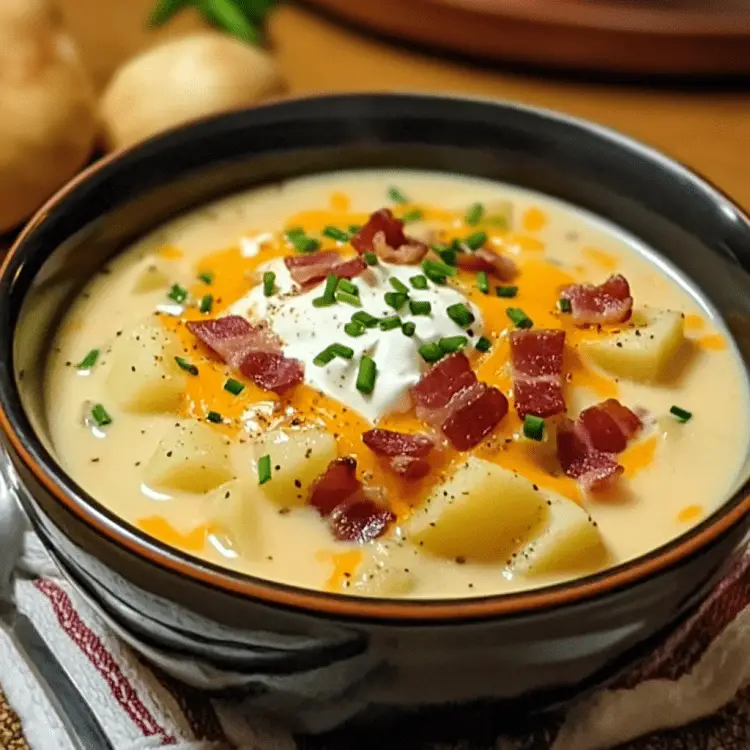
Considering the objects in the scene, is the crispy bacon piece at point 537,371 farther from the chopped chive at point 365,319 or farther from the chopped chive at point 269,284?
the chopped chive at point 269,284

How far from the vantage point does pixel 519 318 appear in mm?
1795

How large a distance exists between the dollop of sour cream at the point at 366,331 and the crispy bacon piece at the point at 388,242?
0.09 ft

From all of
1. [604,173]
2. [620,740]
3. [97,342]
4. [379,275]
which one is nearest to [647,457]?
[620,740]

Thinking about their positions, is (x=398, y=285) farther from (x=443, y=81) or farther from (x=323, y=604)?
(x=443, y=81)

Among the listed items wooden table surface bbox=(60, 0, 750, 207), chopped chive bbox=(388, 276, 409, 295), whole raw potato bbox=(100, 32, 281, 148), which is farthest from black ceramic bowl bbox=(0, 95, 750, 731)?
wooden table surface bbox=(60, 0, 750, 207)

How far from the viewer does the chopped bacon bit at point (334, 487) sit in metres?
1.50

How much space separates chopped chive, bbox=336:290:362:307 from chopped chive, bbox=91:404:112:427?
0.41 m

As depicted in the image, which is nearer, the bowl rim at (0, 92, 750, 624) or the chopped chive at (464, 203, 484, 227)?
the bowl rim at (0, 92, 750, 624)

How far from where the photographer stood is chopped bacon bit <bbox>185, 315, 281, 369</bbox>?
1.72 meters

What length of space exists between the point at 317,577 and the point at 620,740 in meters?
0.46

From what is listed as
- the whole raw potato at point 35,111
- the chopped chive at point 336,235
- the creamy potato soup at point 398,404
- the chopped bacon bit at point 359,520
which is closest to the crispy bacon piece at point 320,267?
the creamy potato soup at point 398,404

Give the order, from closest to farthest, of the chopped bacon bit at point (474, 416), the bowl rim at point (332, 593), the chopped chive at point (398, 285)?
1. the bowl rim at point (332, 593)
2. the chopped bacon bit at point (474, 416)
3. the chopped chive at point (398, 285)

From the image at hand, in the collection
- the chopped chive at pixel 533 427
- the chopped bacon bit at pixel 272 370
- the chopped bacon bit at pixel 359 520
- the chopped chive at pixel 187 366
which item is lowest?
the chopped bacon bit at pixel 359 520

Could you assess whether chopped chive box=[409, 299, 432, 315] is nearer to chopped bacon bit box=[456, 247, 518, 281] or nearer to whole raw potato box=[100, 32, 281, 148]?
chopped bacon bit box=[456, 247, 518, 281]
